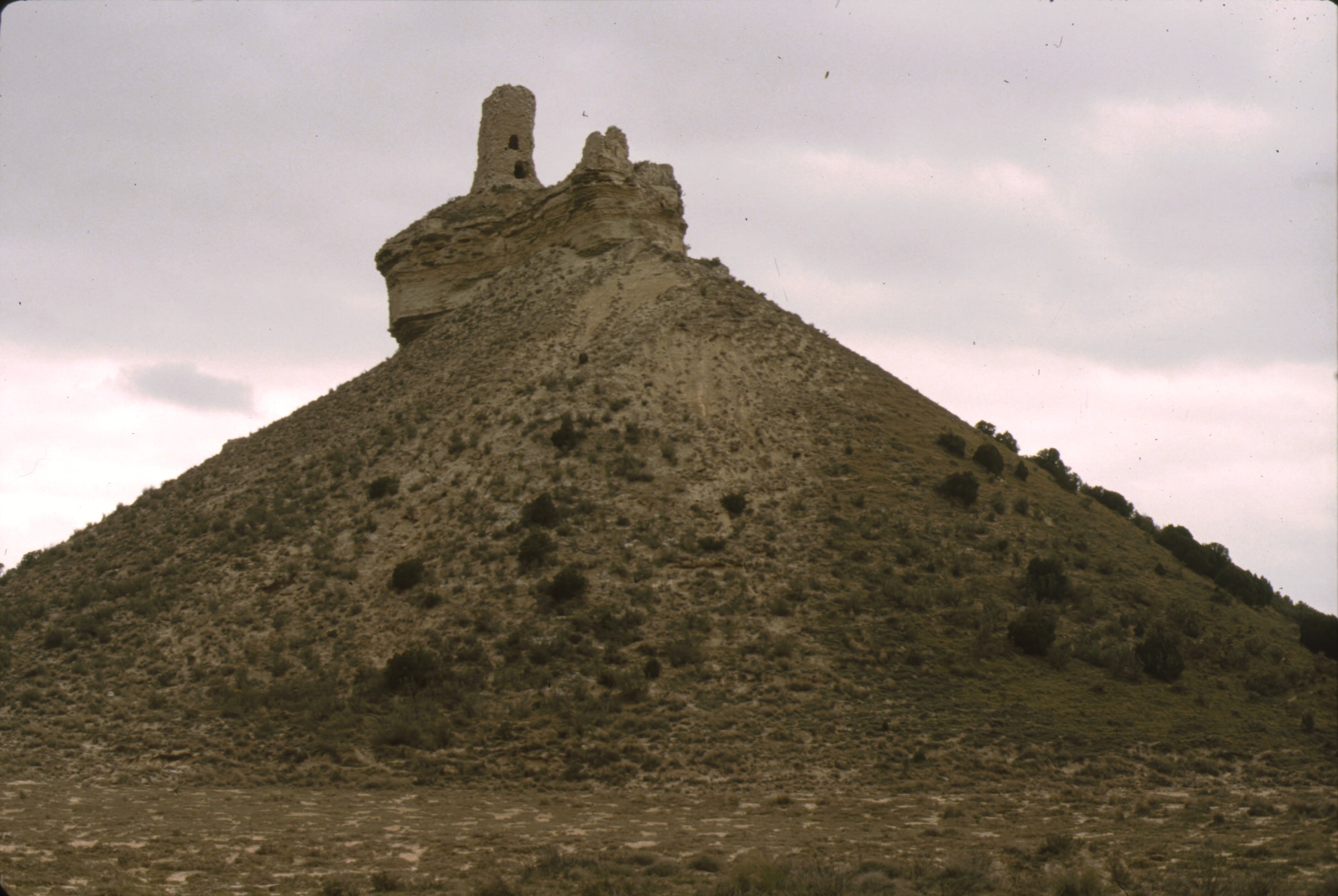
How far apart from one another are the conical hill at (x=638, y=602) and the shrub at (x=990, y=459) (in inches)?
22.0

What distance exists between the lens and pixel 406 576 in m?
29.1

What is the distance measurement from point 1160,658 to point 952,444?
12652 mm

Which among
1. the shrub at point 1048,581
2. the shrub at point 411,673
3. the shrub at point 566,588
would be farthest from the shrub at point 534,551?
the shrub at point 1048,581

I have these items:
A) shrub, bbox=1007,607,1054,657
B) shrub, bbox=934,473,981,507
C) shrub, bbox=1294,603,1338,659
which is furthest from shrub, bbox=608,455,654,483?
shrub, bbox=1294,603,1338,659

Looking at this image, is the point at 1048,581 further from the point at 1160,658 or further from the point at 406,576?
the point at 406,576

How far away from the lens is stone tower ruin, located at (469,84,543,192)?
4897 centimetres

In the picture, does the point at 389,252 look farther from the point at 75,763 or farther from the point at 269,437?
the point at 75,763

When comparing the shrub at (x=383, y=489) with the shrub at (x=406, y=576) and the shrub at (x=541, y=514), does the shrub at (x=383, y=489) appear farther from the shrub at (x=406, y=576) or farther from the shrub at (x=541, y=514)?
the shrub at (x=541, y=514)

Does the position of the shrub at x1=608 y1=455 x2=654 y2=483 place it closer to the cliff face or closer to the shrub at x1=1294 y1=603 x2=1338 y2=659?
the cliff face

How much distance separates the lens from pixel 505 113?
4916cm

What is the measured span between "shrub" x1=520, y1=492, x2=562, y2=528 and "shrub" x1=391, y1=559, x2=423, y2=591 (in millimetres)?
3286

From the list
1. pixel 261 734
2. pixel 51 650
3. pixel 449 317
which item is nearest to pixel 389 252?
pixel 449 317

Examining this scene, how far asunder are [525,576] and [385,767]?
745 centimetres

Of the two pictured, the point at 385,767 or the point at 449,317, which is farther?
the point at 449,317
